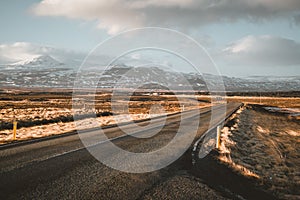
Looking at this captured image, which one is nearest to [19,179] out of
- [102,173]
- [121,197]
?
[102,173]

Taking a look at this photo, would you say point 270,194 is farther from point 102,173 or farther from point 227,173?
point 102,173

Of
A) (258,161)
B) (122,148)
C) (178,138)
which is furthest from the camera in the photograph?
(178,138)

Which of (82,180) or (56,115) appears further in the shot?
(56,115)

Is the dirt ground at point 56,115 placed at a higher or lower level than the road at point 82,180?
lower

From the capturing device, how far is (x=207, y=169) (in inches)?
375

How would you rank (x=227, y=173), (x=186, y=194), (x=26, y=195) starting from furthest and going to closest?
1. (x=227, y=173)
2. (x=186, y=194)
3. (x=26, y=195)

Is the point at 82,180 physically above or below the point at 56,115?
above

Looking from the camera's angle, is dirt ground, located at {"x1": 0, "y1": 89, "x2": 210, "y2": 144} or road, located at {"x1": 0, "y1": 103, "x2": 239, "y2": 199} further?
dirt ground, located at {"x1": 0, "y1": 89, "x2": 210, "y2": 144}

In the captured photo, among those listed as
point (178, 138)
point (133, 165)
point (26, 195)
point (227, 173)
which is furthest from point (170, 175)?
point (178, 138)

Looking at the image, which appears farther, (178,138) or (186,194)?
(178,138)

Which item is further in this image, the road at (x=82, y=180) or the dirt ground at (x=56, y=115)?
the dirt ground at (x=56, y=115)

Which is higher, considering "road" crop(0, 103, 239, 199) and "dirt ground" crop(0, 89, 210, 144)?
"road" crop(0, 103, 239, 199)

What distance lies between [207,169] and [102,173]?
3.80 m

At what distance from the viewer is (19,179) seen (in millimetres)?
7559
